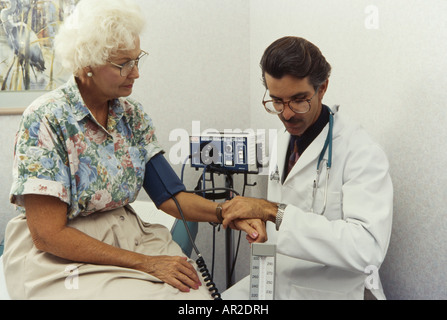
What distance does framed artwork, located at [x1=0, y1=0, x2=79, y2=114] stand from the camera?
2.32m

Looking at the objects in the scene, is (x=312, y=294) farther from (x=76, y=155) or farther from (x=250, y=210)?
(x=76, y=155)

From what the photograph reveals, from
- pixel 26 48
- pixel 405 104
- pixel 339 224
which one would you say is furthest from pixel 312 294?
pixel 26 48

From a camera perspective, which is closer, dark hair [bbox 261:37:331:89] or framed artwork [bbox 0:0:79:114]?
dark hair [bbox 261:37:331:89]

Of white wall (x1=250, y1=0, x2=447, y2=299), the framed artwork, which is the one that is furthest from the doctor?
the framed artwork

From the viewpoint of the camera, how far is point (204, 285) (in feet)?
3.98

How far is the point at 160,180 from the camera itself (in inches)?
56.2

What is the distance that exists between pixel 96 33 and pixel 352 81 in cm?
91

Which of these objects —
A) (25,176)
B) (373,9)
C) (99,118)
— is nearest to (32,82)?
(99,118)

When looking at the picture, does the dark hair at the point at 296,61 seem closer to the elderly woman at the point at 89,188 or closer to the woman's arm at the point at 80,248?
the elderly woman at the point at 89,188

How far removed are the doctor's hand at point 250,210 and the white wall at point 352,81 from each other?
0.43m

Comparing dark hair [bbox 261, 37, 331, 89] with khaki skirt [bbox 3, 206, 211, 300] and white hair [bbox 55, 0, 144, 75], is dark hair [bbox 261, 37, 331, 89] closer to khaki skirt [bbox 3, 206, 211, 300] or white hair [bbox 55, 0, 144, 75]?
white hair [bbox 55, 0, 144, 75]

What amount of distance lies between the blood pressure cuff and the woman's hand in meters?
0.31

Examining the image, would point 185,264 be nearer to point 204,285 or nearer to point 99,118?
point 204,285

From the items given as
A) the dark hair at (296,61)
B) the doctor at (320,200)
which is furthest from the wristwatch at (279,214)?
the dark hair at (296,61)
